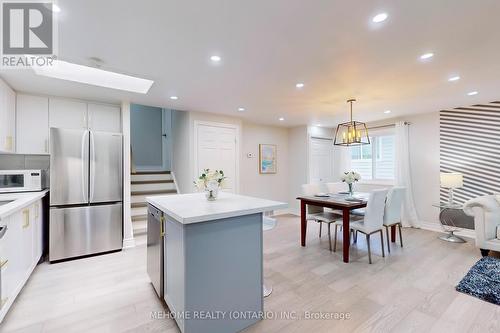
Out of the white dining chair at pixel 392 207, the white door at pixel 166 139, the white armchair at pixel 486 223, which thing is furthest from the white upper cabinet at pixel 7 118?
the white armchair at pixel 486 223

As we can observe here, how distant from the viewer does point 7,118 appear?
8.87ft

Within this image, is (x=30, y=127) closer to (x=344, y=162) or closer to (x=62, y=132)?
(x=62, y=132)

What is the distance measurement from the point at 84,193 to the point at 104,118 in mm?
1227

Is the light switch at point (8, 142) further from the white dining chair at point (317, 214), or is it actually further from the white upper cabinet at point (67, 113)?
the white dining chair at point (317, 214)

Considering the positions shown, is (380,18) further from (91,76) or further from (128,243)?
(128,243)

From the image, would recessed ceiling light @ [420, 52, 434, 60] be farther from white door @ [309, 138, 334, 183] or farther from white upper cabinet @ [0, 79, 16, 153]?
white upper cabinet @ [0, 79, 16, 153]

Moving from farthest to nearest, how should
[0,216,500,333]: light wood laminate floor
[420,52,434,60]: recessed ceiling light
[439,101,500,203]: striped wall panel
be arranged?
[439,101,500,203]: striped wall panel → [420,52,434,60]: recessed ceiling light → [0,216,500,333]: light wood laminate floor

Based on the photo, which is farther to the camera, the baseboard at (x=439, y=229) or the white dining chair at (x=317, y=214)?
the baseboard at (x=439, y=229)

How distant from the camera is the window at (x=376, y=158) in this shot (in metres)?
5.17

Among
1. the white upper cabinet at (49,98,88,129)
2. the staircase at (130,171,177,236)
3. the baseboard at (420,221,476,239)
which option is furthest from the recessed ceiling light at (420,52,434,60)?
the staircase at (130,171,177,236)

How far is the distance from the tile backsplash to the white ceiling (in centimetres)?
99

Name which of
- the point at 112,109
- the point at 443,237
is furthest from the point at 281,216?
the point at 112,109

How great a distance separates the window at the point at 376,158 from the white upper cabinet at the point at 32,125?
20.4ft

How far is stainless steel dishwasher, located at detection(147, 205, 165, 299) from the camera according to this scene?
198 centimetres
